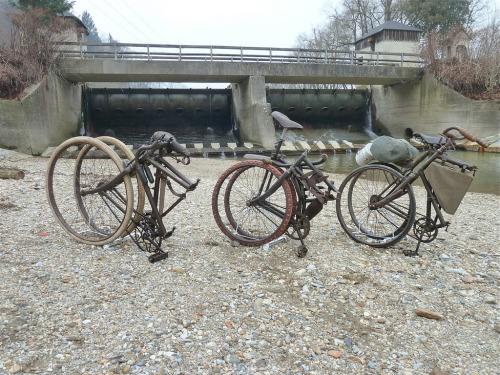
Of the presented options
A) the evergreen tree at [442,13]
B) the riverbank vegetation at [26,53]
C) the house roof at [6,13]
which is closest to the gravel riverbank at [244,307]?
the riverbank vegetation at [26,53]

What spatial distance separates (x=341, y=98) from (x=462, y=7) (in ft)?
69.7

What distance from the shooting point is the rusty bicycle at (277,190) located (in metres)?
3.66

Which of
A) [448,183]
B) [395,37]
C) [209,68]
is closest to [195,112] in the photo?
[209,68]

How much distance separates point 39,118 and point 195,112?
8.19 m

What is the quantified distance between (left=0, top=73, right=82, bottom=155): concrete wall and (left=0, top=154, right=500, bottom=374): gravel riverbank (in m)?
11.0

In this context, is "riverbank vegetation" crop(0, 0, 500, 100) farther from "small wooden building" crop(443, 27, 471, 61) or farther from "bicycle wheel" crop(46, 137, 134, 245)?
"bicycle wheel" crop(46, 137, 134, 245)

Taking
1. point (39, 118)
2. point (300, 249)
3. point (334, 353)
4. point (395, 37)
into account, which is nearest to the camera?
point (334, 353)

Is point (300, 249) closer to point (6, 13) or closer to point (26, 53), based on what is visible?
point (26, 53)

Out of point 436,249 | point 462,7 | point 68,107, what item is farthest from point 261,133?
point 462,7

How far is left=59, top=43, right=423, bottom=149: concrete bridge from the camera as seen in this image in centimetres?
1689

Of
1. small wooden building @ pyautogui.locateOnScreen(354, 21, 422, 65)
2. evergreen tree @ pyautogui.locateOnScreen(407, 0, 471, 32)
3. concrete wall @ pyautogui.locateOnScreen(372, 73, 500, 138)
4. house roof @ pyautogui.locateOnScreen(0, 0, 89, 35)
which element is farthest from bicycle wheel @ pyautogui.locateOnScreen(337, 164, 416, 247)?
evergreen tree @ pyautogui.locateOnScreen(407, 0, 471, 32)

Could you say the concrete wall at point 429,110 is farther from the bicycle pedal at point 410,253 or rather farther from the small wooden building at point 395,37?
the bicycle pedal at point 410,253

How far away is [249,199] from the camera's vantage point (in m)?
3.99

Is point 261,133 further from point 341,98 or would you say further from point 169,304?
point 169,304
